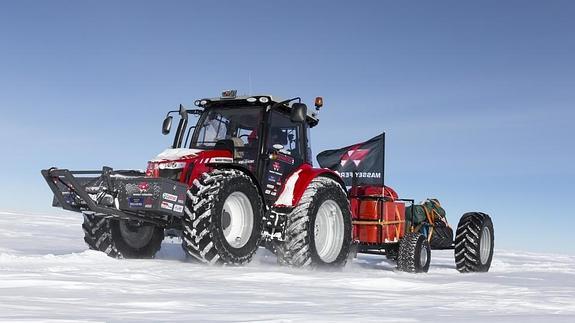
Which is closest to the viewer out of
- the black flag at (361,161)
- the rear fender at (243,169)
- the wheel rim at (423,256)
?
the rear fender at (243,169)

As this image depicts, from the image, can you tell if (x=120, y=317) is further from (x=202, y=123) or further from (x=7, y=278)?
(x=202, y=123)

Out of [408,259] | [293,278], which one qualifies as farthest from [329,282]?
[408,259]

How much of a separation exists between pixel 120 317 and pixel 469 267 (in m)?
9.05

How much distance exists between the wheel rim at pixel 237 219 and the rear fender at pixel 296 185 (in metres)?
0.65

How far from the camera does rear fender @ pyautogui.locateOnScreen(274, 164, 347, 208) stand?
29.0 ft

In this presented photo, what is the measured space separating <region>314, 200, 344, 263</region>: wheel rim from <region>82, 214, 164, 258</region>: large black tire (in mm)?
2541

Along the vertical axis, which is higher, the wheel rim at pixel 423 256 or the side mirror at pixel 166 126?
the side mirror at pixel 166 126

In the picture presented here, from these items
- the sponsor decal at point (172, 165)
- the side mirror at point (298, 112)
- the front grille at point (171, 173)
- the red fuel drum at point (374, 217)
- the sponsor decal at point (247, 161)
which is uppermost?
the side mirror at point (298, 112)

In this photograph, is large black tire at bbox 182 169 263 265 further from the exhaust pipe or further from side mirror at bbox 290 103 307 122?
the exhaust pipe

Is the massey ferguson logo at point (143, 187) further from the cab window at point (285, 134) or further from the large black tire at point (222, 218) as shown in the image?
the cab window at point (285, 134)

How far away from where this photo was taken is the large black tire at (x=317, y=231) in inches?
338

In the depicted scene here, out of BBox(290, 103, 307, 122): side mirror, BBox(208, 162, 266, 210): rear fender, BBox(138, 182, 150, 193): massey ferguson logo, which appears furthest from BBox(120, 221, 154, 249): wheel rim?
BBox(290, 103, 307, 122): side mirror

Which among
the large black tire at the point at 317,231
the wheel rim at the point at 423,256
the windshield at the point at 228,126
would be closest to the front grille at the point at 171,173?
the windshield at the point at 228,126

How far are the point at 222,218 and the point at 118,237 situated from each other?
1908 millimetres
